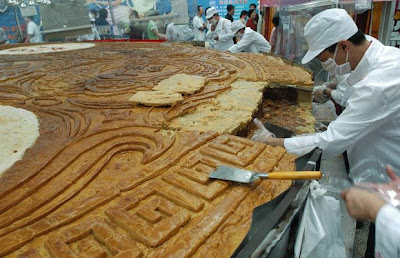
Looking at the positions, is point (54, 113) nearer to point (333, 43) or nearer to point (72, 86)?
point (72, 86)

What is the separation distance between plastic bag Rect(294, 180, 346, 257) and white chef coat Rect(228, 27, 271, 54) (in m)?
5.06

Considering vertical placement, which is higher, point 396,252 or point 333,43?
point 333,43

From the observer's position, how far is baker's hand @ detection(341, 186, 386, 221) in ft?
3.39

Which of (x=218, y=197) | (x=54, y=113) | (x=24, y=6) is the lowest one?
(x=218, y=197)

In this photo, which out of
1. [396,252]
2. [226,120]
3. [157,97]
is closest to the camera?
[396,252]

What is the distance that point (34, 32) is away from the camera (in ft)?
33.2

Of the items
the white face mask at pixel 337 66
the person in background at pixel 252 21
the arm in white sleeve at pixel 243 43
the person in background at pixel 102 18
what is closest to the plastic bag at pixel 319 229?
the white face mask at pixel 337 66

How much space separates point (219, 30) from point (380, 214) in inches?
289

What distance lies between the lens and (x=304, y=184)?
1.37m

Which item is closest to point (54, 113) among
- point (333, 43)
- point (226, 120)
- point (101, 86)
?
point (101, 86)

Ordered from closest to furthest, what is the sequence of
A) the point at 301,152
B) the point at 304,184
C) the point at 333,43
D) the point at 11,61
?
the point at 304,184
the point at 301,152
the point at 333,43
the point at 11,61

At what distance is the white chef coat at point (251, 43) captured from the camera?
6059 mm

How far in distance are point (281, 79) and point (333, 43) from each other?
133cm

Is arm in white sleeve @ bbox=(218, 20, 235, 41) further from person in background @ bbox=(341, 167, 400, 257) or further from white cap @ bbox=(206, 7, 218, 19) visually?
person in background @ bbox=(341, 167, 400, 257)
